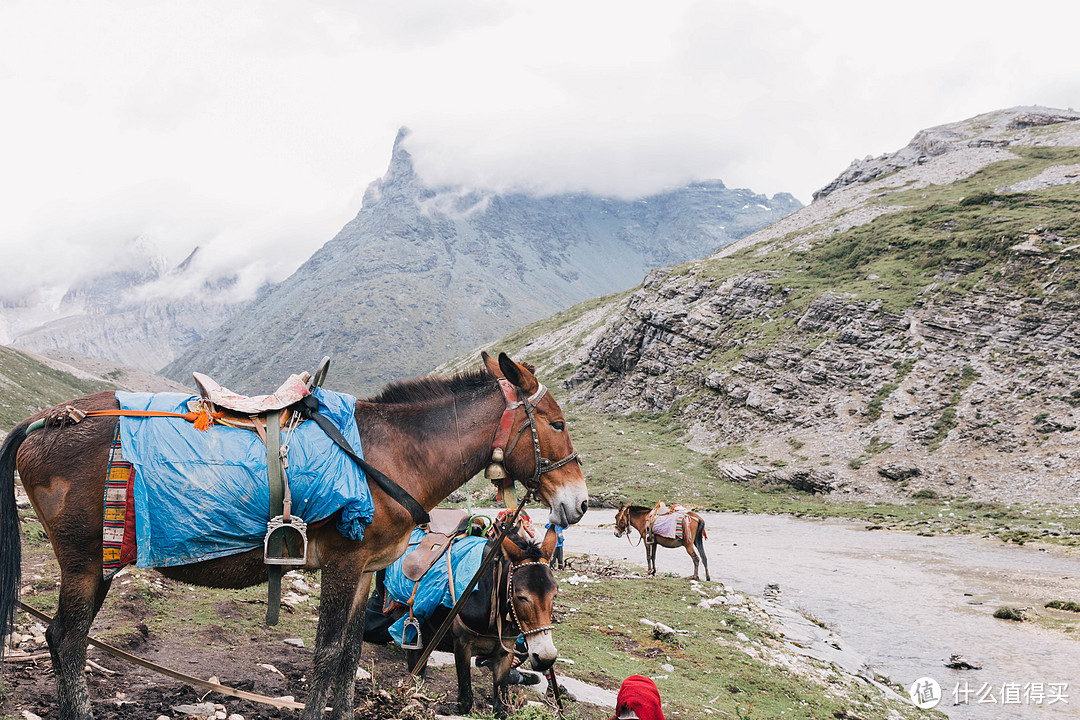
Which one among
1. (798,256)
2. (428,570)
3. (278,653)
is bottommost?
(278,653)

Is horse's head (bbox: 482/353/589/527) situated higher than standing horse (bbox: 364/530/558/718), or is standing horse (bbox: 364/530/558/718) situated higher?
horse's head (bbox: 482/353/589/527)

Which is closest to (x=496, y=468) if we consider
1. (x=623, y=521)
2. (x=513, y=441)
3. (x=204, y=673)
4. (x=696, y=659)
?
(x=513, y=441)

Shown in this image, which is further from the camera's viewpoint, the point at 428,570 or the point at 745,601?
the point at 745,601

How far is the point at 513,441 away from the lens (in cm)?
462

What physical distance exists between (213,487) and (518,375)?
234cm

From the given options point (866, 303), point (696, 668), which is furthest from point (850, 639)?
point (866, 303)

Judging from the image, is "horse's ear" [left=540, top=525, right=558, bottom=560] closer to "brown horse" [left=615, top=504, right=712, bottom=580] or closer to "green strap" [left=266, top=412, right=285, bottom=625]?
"green strap" [left=266, top=412, right=285, bottom=625]

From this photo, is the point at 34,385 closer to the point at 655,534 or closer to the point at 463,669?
the point at 655,534

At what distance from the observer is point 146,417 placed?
12.6 feet

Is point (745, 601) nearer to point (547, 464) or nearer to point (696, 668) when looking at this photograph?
point (696, 668)

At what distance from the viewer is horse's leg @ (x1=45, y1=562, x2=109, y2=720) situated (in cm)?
369

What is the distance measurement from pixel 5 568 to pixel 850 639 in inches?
638

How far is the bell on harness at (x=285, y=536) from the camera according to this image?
3803mm

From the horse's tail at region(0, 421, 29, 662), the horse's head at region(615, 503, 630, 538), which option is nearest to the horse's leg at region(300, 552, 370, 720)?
the horse's tail at region(0, 421, 29, 662)
